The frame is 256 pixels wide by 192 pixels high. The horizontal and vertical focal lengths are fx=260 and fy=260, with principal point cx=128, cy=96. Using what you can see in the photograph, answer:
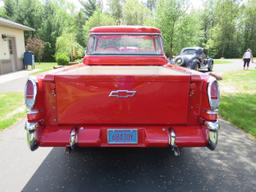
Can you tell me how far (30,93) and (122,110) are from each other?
1155 mm

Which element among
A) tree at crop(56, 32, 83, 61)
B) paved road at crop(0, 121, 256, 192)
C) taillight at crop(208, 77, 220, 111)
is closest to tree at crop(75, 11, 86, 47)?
tree at crop(56, 32, 83, 61)

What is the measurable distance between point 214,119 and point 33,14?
35.5m

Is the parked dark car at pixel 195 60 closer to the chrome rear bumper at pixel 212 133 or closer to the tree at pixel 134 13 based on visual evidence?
the chrome rear bumper at pixel 212 133

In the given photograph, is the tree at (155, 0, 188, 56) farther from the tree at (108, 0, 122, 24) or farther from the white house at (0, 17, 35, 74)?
the tree at (108, 0, 122, 24)

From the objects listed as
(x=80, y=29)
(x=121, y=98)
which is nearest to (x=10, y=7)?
(x=80, y=29)

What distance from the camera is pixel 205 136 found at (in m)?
3.21

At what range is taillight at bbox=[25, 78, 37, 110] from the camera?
3184 mm

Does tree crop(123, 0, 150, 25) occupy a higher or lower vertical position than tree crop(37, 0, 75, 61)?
higher

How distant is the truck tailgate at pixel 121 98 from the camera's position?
313cm

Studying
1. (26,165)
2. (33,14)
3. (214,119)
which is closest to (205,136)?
(214,119)

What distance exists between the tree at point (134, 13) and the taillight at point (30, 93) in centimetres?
4174

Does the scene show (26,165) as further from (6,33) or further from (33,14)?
(33,14)

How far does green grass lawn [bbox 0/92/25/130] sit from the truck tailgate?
11.0 ft

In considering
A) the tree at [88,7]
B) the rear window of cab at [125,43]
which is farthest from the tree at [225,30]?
the rear window of cab at [125,43]
